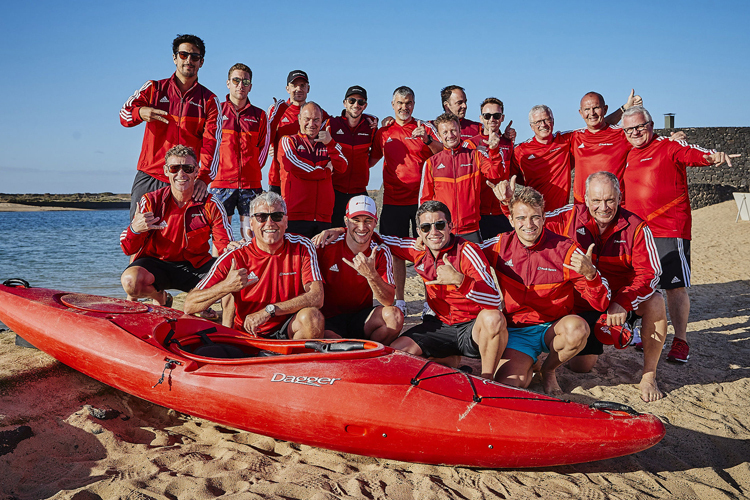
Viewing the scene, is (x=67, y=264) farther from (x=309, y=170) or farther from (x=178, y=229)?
(x=309, y=170)

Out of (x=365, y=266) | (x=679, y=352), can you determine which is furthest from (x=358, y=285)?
(x=679, y=352)

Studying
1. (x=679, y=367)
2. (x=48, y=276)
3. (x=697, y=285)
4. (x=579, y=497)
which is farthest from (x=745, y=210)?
(x=48, y=276)

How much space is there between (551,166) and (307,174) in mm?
2538

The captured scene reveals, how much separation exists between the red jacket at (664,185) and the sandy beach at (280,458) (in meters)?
1.29

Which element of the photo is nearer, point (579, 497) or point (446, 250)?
point (579, 497)

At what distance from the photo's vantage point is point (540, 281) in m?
3.88

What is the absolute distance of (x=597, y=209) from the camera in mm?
4059

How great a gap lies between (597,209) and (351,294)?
2037 mm

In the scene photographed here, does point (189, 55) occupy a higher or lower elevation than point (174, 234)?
higher

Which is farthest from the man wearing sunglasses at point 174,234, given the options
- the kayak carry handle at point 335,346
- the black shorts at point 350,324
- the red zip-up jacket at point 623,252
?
the red zip-up jacket at point 623,252

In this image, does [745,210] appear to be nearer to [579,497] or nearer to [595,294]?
[595,294]

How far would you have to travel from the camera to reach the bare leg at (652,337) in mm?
3988

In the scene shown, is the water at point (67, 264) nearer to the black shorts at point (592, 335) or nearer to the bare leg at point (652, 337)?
the black shorts at point (592, 335)

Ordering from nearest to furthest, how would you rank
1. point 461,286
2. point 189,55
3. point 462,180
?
1. point 461,286
2. point 189,55
3. point 462,180
